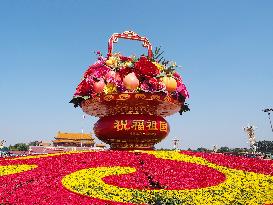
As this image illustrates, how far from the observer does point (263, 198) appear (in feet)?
18.5

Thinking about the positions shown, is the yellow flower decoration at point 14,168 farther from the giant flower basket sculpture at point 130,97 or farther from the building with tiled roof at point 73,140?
the building with tiled roof at point 73,140

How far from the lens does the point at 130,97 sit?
9.63m

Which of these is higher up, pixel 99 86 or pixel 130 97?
pixel 99 86

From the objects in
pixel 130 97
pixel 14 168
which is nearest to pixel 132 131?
pixel 130 97

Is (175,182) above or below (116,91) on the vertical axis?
below

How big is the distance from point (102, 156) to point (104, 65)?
10.6ft

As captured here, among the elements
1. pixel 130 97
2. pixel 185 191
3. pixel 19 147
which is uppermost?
pixel 130 97

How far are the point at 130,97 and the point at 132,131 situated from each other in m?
1.02

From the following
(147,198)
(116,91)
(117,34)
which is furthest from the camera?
(117,34)

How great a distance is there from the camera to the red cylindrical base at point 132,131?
9.85 meters

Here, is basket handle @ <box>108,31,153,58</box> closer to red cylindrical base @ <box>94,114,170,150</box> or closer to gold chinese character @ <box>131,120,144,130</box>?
red cylindrical base @ <box>94,114,170,150</box>

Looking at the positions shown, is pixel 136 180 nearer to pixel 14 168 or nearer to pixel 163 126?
pixel 14 168

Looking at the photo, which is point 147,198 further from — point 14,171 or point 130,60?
point 130,60

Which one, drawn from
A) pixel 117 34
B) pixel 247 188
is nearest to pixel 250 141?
pixel 117 34
